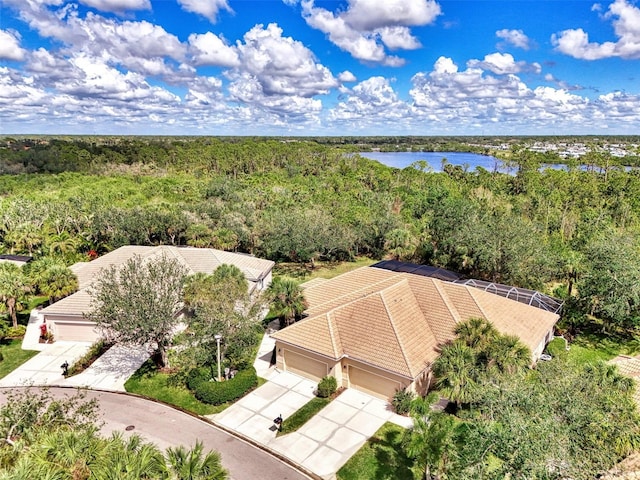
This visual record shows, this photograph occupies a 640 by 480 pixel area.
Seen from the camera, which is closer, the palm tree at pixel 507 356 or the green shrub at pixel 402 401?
the palm tree at pixel 507 356

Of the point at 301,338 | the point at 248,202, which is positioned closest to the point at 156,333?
the point at 301,338

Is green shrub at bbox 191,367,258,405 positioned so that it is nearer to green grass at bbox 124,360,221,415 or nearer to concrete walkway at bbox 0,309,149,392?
green grass at bbox 124,360,221,415

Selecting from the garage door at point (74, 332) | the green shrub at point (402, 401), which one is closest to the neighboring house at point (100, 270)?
the garage door at point (74, 332)

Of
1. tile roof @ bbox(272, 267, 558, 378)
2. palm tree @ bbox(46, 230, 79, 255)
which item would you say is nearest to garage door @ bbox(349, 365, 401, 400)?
tile roof @ bbox(272, 267, 558, 378)

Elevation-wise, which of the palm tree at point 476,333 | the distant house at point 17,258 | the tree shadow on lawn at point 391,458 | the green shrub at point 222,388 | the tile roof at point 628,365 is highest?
the palm tree at point 476,333

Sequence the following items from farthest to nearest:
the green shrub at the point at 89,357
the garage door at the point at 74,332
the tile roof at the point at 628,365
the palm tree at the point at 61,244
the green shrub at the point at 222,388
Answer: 1. the palm tree at the point at 61,244
2. the garage door at the point at 74,332
3. the tile roof at the point at 628,365
4. the green shrub at the point at 89,357
5. the green shrub at the point at 222,388

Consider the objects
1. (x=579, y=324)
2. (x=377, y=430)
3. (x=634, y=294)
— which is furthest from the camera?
(x=579, y=324)

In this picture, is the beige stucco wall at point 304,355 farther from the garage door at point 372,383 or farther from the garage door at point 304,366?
the garage door at point 372,383

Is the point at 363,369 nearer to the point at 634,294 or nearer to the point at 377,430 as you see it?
the point at 377,430
